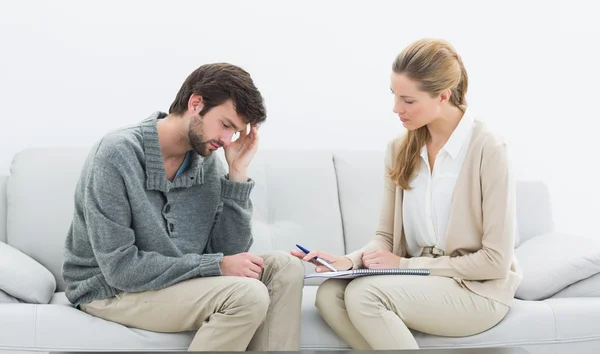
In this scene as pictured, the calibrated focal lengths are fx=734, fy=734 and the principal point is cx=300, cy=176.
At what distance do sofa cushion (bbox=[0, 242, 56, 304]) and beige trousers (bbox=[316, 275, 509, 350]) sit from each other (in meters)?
0.82

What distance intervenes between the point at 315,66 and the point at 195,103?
114 cm

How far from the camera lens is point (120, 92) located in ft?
9.70

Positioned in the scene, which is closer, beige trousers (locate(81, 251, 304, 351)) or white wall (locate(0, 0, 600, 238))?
beige trousers (locate(81, 251, 304, 351))

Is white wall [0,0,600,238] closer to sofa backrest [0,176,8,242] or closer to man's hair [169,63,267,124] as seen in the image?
sofa backrest [0,176,8,242]

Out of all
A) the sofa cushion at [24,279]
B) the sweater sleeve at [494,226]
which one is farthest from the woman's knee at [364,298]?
the sofa cushion at [24,279]

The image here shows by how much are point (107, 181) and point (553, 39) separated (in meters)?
2.27

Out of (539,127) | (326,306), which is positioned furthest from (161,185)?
(539,127)

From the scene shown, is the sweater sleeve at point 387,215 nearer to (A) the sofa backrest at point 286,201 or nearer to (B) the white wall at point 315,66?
(A) the sofa backrest at point 286,201

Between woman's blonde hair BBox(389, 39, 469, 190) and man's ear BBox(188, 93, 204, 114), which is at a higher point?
woman's blonde hair BBox(389, 39, 469, 190)

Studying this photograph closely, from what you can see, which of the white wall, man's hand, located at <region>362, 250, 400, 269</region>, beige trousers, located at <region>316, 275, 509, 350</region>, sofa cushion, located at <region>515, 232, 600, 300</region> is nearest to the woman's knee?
beige trousers, located at <region>316, 275, 509, 350</region>

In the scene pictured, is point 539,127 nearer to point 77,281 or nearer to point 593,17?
point 593,17

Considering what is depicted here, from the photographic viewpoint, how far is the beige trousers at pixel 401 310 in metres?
1.98

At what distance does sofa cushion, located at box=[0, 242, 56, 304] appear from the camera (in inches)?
82.0

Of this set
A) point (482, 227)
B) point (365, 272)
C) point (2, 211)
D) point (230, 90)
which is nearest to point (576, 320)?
point (482, 227)
